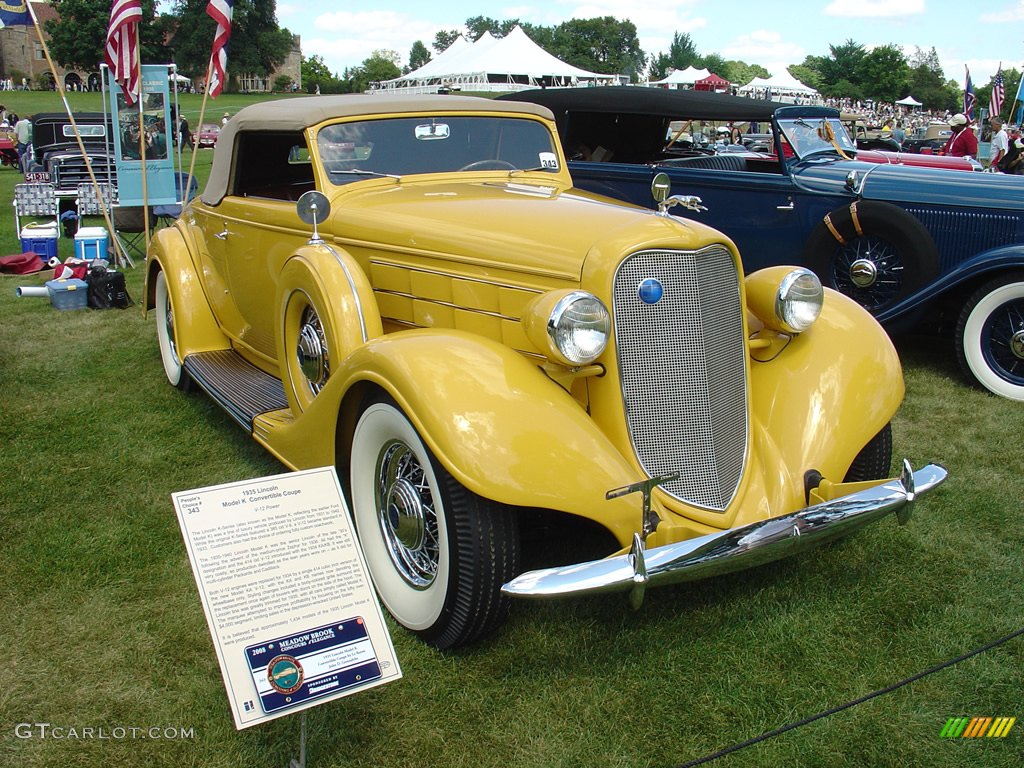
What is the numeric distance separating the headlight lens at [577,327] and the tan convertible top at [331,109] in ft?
6.15

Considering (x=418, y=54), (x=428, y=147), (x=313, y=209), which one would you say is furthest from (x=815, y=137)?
(x=418, y=54)

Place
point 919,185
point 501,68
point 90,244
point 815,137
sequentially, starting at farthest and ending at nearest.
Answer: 1. point 501,68
2. point 90,244
3. point 815,137
4. point 919,185

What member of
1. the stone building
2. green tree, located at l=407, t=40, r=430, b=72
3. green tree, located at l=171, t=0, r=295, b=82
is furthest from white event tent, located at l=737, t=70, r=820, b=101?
green tree, located at l=407, t=40, r=430, b=72

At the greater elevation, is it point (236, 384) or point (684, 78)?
point (684, 78)

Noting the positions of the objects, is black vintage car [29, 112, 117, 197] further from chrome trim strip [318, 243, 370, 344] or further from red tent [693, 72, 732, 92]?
red tent [693, 72, 732, 92]

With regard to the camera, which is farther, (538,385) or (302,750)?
(538,385)

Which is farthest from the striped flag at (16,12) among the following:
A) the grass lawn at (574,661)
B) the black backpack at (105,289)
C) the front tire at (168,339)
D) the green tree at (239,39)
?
the green tree at (239,39)

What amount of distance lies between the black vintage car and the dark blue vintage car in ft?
27.9

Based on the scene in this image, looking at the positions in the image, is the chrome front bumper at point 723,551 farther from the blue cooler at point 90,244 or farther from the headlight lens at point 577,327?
the blue cooler at point 90,244

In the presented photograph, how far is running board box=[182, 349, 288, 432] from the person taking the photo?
397 cm

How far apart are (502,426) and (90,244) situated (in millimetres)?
8156

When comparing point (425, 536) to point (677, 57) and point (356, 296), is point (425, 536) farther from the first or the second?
point (677, 57)

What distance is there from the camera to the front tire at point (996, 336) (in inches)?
208

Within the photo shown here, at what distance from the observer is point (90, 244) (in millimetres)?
9070
